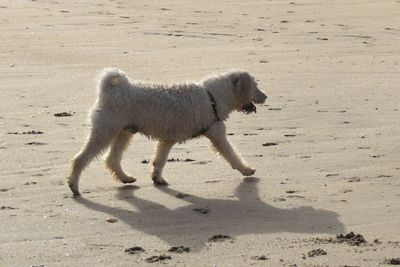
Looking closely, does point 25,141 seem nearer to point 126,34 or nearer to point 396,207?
point 396,207

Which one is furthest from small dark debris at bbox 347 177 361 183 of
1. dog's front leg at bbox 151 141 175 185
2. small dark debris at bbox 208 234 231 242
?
small dark debris at bbox 208 234 231 242

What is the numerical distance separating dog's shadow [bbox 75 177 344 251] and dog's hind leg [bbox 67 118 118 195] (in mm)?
192

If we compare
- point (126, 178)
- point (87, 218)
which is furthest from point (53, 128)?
point (87, 218)

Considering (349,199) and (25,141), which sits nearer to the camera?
(349,199)

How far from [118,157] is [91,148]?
439mm

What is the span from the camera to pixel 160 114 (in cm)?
795

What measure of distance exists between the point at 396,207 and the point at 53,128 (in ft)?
12.6

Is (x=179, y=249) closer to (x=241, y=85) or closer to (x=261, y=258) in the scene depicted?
(x=261, y=258)

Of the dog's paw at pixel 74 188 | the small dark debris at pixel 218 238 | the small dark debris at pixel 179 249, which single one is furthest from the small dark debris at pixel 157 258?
the dog's paw at pixel 74 188

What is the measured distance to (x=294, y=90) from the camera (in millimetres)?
11109

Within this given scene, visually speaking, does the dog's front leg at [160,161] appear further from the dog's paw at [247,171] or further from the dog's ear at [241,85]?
the dog's ear at [241,85]

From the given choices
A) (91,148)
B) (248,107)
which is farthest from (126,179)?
(248,107)

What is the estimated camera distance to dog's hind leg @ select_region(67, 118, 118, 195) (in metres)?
7.66

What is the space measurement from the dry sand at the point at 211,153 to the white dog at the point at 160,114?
25 centimetres
